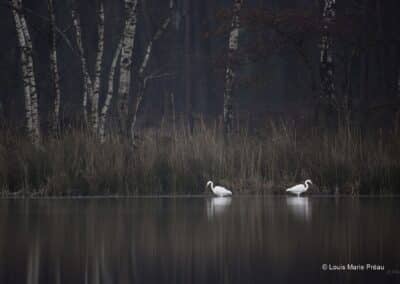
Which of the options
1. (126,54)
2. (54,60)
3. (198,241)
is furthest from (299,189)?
(54,60)

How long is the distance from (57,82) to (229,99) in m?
4.34

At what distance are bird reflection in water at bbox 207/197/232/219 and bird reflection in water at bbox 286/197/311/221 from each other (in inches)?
38.3

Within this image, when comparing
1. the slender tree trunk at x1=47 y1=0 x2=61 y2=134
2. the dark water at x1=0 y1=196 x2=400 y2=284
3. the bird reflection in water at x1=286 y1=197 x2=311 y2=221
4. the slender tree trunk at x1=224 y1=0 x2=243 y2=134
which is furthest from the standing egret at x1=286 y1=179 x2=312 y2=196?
the slender tree trunk at x1=224 y1=0 x2=243 y2=134

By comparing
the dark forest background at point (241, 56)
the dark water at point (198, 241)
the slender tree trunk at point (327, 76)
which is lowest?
the dark water at point (198, 241)

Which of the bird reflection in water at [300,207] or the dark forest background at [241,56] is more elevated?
the dark forest background at [241,56]

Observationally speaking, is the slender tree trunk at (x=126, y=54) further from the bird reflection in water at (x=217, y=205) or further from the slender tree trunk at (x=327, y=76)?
the bird reflection in water at (x=217, y=205)

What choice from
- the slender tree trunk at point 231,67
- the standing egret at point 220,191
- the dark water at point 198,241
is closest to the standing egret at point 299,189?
the dark water at point 198,241

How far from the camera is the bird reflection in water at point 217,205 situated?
43.3 feet

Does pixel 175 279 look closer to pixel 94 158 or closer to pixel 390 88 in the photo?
pixel 94 158

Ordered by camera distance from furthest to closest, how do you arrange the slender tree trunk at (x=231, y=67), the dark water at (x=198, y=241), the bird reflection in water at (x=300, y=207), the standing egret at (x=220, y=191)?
the slender tree trunk at (x=231, y=67)
the standing egret at (x=220, y=191)
the bird reflection in water at (x=300, y=207)
the dark water at (x=198, y=241)

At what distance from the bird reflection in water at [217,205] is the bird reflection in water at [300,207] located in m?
0.97

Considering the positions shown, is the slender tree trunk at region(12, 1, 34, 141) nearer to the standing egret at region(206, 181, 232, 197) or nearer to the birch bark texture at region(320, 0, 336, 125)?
the standing egret at region(206, 181, 232, 197)

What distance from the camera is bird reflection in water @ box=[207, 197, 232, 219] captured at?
13.2 m

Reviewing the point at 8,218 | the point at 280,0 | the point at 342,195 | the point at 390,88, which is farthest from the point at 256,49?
the point at 280,0
